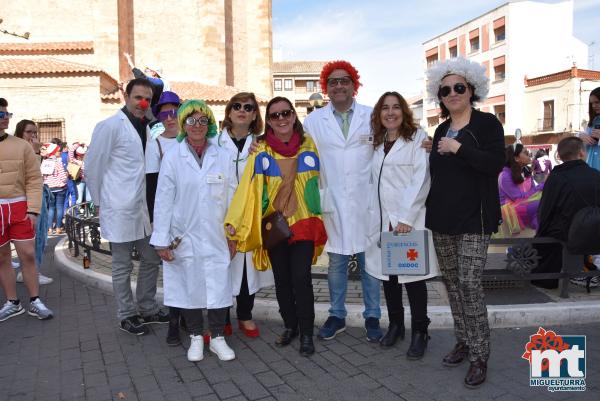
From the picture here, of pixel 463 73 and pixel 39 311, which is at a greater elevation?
pixel 463 73

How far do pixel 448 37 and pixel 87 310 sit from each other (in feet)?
171

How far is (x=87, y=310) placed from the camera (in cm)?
561

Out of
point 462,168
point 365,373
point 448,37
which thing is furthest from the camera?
point 448,37

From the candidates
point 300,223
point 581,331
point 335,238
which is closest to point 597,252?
point 581,331

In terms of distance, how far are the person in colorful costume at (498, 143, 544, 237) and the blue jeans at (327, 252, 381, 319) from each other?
3156 mm

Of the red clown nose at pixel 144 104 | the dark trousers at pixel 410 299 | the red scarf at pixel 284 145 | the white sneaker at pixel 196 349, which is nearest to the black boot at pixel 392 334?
the dark trousers at pixel 410 299

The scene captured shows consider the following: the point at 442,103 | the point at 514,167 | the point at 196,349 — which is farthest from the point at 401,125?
the point at 514,167

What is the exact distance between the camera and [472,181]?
3479 millimetres

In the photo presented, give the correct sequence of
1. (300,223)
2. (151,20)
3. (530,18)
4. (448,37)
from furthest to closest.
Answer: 1. (448,37)
2. (530,18)
3. (151,20)
4. (300,223)

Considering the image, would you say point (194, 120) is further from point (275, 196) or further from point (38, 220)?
point (38, 220)

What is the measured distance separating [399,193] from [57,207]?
9884 mm

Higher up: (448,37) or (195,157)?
(448,37)

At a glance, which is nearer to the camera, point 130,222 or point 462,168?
point 462,168

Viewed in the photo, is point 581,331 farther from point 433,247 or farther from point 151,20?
point 151,20
